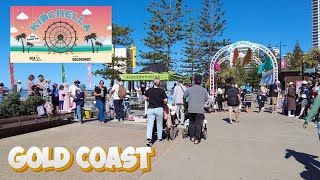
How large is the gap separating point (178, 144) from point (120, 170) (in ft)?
10.4

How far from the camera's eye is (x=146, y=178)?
6180mm

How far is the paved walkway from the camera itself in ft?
21.2

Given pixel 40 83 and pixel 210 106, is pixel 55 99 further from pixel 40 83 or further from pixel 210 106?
pixel 210 106

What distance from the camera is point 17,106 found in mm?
11852

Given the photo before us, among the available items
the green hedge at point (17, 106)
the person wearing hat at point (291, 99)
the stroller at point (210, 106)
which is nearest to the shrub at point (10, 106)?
the green hedge at point (17, 106)

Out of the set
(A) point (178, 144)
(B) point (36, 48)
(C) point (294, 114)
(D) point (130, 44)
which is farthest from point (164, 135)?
(D) point (130, 44)

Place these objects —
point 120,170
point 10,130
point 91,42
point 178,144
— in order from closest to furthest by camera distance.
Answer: point 120,170 < point 178,144 < point 10,130 < point 91,42

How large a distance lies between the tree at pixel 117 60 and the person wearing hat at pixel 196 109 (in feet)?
87.7

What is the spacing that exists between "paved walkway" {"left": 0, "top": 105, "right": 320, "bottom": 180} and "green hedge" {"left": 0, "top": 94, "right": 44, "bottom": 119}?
92 cm

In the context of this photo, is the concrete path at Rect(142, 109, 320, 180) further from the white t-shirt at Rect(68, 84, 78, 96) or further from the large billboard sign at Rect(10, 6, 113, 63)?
the large billboard sign at Rect(10, 6, 113, 63)

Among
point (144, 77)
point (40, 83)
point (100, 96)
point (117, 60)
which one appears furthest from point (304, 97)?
point (117, 60)

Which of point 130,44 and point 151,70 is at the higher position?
point 130,44

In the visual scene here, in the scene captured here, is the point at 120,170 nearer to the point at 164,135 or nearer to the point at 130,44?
the point at 164,135

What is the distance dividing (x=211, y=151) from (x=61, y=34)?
33.1ft
